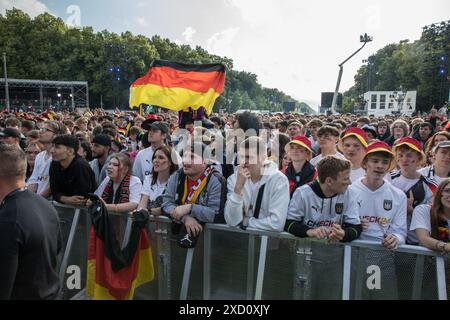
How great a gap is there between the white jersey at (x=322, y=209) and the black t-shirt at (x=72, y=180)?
2.45m

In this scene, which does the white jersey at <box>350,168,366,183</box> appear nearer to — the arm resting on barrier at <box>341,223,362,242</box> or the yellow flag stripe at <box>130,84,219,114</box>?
the arm resting on barrier at <box>341,223,362,242</box>

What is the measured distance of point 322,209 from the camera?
2979mm

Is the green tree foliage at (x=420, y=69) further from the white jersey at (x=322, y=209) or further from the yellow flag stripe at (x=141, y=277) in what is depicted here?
the yellow flag stripe at (x=141, y=277)

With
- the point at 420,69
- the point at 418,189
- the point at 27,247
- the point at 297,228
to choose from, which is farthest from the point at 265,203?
the point at 420,69

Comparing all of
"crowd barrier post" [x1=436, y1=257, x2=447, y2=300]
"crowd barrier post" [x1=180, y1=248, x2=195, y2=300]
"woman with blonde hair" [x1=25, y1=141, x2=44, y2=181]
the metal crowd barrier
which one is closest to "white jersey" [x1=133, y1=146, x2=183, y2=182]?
"woman with blonde hair" [x1=25, y1=141, x2=44, y2=181]

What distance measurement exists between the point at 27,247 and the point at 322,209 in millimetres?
2245

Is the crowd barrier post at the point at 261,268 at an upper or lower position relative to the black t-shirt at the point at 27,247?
lower

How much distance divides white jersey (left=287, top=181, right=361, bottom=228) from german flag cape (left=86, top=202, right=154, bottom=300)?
1.45m

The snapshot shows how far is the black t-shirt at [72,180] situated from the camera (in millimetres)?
4035

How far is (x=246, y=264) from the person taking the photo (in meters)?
3.07

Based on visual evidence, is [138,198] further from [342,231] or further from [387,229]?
[387,229]

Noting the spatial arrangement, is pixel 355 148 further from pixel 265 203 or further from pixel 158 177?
pixel 158 177

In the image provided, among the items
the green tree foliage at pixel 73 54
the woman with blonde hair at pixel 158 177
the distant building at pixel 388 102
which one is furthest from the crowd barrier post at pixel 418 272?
the green tree foliage at pixel 73 54
